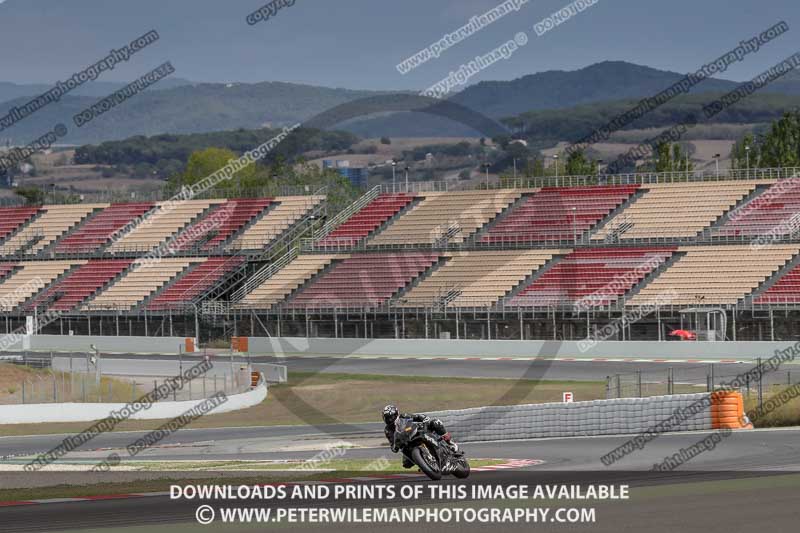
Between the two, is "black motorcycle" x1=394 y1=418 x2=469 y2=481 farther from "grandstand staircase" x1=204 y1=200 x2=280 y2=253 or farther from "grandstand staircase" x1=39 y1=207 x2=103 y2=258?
"grandstand staircase" x1=39 y1=207 x2=103 y2=258

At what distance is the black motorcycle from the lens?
67.0 feet

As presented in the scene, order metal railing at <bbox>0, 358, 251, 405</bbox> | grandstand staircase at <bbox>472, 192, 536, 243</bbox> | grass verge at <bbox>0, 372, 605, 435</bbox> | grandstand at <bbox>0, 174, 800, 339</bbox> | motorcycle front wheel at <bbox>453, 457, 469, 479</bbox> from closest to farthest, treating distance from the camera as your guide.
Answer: motorcycle front wheel at <bbox>453, 457, 469, 479</bbox>, grass verge at <bbox>0, 372, 605, 435</bbox>, metal railing at <bbox>0, 358, 251, 405</bbox>, grandstand at <bbox>0, 174, 800, 339</bbox>, grandstand staircase at <bbox>472, 192, 536, 243</bbox>

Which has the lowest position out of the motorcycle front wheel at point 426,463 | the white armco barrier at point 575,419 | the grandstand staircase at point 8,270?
the white armco barrier at point 575,419

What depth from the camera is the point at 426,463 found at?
67.6ft

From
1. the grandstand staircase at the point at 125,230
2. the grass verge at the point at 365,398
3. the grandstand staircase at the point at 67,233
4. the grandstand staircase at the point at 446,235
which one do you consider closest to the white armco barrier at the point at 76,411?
the grass verge at the point at 365,398

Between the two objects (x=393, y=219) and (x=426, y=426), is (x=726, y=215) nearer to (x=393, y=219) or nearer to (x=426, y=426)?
(x=393, y=219)

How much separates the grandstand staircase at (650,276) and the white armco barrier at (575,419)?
24410 millimetres

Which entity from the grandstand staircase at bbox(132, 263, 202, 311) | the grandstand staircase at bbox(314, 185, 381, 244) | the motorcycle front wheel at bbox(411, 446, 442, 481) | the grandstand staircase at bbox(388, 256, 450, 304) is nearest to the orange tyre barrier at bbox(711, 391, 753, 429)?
the motorcycle front wheel at bbox(411, 446, 442, 481)

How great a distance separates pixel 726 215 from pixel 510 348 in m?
14.0

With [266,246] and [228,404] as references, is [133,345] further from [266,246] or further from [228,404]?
[228,404]

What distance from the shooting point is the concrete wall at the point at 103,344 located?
65312 mm

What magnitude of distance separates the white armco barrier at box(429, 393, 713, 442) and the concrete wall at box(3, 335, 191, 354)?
110 ft

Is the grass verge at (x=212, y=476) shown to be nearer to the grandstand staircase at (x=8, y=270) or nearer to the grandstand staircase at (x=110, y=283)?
the grandstand staircase at (x=110, y=283)

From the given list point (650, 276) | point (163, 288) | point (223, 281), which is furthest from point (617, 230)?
point (163, 288)
